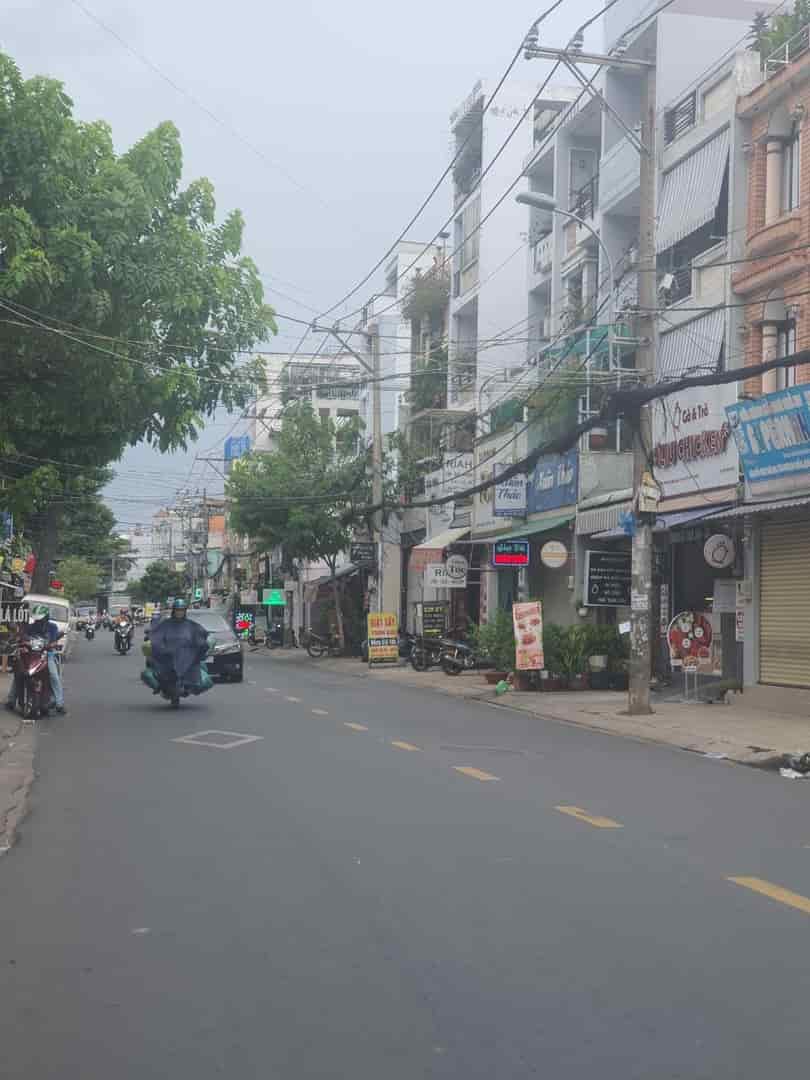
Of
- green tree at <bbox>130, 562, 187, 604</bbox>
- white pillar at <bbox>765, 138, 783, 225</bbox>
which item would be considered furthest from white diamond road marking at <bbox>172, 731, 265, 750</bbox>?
green tree at <bbox>130, 562, 187, 604</bbox>

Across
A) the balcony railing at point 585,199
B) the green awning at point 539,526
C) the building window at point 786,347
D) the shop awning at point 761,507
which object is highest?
the balcony railing at point 585,199

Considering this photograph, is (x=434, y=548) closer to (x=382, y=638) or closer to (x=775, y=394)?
(x=382, y=638)

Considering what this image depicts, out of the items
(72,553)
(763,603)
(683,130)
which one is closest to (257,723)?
(763,603)

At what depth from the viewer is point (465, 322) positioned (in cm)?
4300

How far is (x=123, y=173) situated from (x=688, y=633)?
41.9 feet

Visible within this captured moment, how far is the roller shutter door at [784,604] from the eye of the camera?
2039 cm

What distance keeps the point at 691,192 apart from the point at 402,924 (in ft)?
67.8

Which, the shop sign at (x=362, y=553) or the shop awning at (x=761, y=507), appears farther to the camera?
the shop sign at (x=362, y=553)

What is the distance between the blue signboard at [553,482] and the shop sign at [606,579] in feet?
15.9

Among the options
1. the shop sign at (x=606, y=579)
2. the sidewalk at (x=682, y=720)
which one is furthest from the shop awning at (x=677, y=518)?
the sidewalk at (x=682, y=720)

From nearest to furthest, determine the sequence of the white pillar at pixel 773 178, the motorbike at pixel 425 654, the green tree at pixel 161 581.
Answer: the white pillar at pixel 773 178, the motorbike at pixel 425 654, the green tree at pixel 161 581

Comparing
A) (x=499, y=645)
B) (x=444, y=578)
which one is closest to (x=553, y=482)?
(x=444, y=578)

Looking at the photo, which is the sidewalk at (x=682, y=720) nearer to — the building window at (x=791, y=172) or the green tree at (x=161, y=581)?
the building window at (x=791, y=172)

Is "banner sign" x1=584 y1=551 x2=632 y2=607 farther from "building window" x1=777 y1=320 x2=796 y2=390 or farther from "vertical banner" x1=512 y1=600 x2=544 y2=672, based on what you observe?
"building window" x1=777 y1=320 x2=796 y2=390
